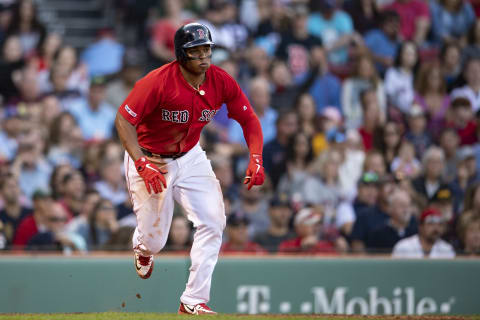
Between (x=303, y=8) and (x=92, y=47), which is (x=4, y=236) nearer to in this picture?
(x=92, y=47)

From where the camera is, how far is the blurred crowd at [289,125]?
953 cm

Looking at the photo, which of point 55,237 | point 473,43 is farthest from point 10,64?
point 473,43

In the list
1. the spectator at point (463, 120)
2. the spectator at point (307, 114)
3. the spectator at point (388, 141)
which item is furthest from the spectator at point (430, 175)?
the spectator at point (307, 114)

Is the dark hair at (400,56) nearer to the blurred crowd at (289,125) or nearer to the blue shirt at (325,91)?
the blurred crowd at (289,125)

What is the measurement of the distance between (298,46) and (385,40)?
1.38 m

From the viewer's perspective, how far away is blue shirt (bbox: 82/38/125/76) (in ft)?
40.5

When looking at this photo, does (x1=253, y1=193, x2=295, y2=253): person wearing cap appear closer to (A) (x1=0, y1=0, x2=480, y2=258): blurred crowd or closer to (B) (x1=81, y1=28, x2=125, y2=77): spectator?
(A) (x1=0, y1=0, x2=480, y2=258): blurred crowd

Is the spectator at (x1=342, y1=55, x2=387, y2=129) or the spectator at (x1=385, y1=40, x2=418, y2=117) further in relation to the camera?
the spectator at (x1=385, y1=40, x2=418, y2=117)

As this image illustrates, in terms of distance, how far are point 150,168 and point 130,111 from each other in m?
0.47

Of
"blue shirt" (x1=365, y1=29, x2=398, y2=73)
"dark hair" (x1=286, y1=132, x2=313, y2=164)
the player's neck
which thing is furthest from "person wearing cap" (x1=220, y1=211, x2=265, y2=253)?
"blue shirt" (x1=365, y1=29, x2=398, y2=73)

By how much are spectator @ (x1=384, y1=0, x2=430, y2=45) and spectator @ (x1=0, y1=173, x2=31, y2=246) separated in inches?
253

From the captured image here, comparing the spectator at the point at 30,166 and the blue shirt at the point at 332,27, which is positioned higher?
the blue shirt at the point at 332,27

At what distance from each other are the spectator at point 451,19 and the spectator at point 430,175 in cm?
283

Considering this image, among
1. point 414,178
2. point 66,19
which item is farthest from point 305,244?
point 66,19
